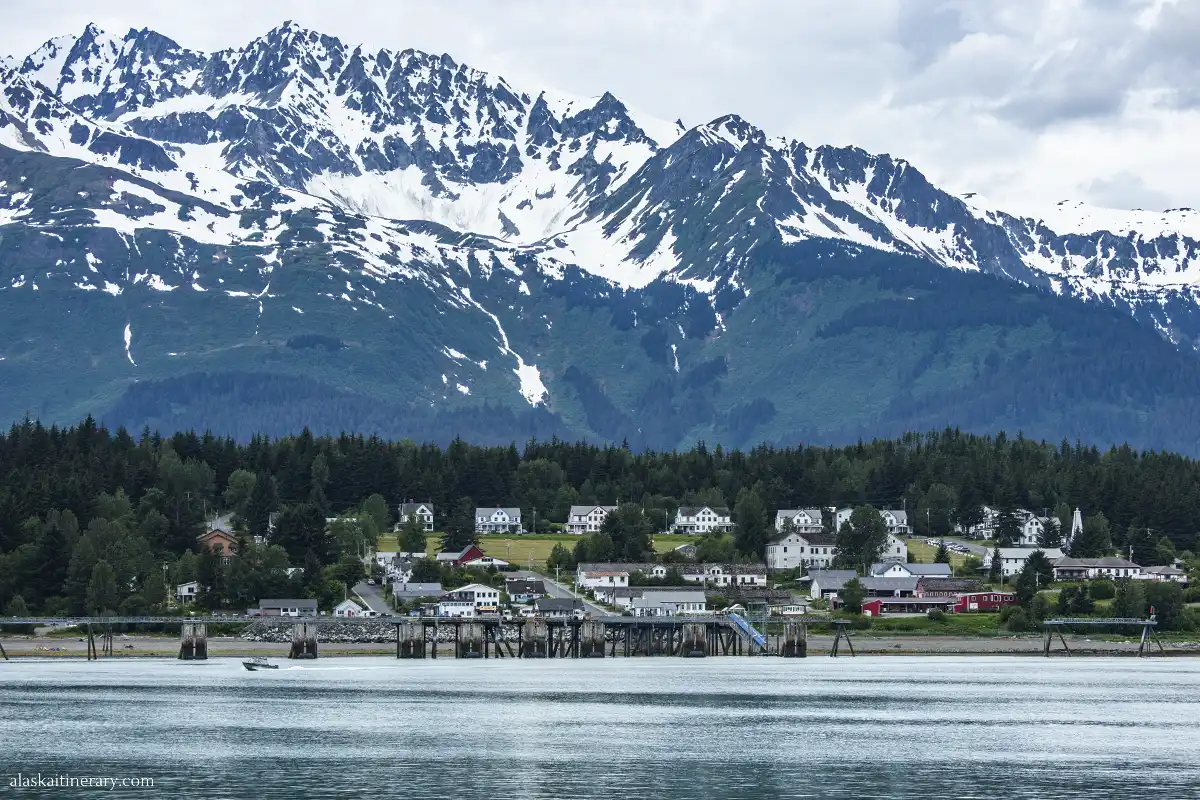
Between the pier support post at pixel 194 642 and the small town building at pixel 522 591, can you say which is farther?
the small town building at pixel 522 591

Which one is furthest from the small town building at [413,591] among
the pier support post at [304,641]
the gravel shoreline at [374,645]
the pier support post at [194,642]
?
the pier support post at [194,642]

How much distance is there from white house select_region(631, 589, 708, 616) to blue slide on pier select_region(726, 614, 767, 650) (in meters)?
10.5

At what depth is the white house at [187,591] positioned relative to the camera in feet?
617

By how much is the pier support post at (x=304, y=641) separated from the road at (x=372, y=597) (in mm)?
21241

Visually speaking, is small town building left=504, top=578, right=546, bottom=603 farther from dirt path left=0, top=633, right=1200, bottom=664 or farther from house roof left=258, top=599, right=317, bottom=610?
house roof left=258, top=599, right=317, bottom=610

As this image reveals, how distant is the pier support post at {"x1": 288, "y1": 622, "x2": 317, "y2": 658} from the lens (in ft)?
541

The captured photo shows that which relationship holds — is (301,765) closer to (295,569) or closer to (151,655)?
(151,655)

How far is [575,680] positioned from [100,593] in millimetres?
47532

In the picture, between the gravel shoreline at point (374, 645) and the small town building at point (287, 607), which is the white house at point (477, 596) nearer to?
the gravel shoreline at point (374, 645)

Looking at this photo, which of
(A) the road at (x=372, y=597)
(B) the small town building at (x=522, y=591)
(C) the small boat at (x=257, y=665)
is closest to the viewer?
(C) the small boat at (x=257, y=665)

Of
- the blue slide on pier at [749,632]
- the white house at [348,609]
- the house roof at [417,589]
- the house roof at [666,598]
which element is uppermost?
the house roof at [417,589]

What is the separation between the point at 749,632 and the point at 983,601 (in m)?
27.6

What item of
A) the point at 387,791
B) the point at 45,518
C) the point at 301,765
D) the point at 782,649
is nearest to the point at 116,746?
the point at 301,765

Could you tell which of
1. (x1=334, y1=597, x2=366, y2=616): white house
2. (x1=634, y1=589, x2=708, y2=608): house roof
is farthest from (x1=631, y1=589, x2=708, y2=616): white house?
(x1=334, y1=597, x2=366, y2=616): white house
